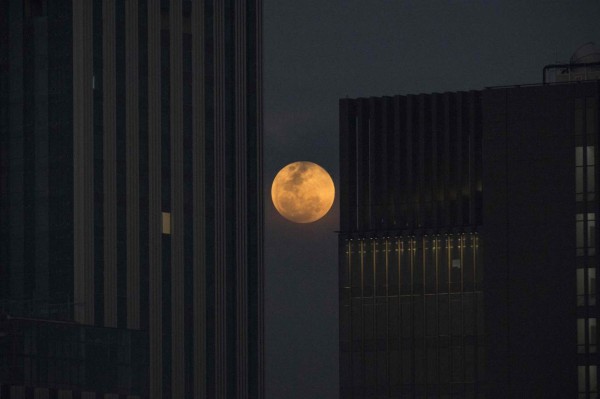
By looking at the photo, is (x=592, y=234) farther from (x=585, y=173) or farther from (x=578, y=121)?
(x=578, y=121)

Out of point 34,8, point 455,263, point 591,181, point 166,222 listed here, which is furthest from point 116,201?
point 591,181

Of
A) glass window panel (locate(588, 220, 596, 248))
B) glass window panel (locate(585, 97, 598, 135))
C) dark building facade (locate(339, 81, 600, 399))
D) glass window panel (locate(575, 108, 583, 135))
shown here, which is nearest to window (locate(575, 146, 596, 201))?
dark building facade (locate(339, 81, 600, 399))

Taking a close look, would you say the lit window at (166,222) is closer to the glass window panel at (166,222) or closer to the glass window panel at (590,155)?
the glass window panel at (166,222)

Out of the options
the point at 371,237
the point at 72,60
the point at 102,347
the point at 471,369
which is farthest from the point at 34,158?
the point at 471,369

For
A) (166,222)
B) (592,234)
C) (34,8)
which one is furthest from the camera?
(592,234)

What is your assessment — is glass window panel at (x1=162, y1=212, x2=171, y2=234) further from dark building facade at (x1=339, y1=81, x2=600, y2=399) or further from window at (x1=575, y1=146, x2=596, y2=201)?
window at (x1=575, y1=146, x2=596, y2=201)
